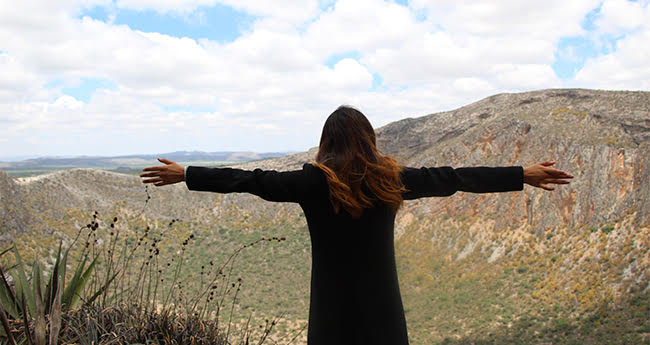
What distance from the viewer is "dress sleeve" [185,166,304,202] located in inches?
81.9

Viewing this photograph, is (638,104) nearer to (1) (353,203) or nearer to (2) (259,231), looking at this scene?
(2) (259,231)

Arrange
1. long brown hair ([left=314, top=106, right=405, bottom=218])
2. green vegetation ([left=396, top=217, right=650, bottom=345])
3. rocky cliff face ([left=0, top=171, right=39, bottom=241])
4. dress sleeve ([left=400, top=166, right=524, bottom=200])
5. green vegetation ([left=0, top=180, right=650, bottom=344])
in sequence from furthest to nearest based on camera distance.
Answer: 1. rocky cliff face ([left=0, top=171, right=39, bottom=241])
2. green vegetation ([left=0, top=180, right=650, bottom=344])
3. green vegetation ([left=396, top=217, right=650, bottom=345])
4. dress sleeve ([left=400, top=166, right=524, bottom=200])
5. long brown hair ([left=314, top=106, right=405, bottom=218])

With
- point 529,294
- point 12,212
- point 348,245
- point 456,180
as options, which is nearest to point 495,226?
point 529,294

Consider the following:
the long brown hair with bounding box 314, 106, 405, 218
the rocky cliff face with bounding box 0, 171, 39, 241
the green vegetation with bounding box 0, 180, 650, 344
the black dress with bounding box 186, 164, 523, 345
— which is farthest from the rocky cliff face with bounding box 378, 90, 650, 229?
the rocky cliff face with bounding box 0, 171, 39, 241

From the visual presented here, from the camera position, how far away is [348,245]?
208 cm

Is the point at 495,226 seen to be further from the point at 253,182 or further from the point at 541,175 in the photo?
the point at 253,182

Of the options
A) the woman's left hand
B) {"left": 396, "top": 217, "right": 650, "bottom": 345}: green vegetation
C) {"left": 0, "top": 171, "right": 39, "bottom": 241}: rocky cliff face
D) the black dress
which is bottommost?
{"left": 396, "top": 217, "right": 650, "bottom": 345}: green vegetation

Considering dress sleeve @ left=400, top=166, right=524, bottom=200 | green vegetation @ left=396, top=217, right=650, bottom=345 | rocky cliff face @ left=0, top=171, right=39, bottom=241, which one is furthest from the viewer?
rocky cliff face @ left=0, top=171, right=39, bottom=241

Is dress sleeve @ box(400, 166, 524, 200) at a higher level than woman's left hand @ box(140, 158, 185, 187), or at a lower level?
lower

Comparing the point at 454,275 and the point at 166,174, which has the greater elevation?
the point at 166,174

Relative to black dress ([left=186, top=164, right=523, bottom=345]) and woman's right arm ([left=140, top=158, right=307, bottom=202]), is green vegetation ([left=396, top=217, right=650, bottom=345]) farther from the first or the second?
woman's right arm ([left=140, top=158, right=307, bottom=202])

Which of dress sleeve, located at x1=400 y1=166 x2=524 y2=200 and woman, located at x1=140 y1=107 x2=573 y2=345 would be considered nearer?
woman, located at x1=140 y1=107 x2=573 y2=345

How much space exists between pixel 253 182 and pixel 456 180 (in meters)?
1.04

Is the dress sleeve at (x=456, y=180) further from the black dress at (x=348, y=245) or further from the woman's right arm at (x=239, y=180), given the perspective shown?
the woman's right arm at (x=239, y=180)
